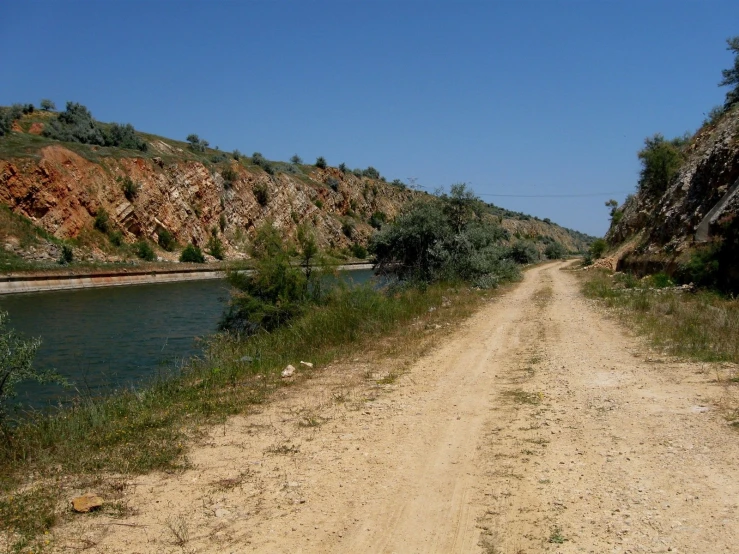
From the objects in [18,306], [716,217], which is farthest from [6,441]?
[18,306]

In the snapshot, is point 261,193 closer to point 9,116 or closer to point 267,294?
point 9,116

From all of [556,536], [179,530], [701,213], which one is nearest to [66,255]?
[701,213]

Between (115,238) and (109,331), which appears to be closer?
(109,331)

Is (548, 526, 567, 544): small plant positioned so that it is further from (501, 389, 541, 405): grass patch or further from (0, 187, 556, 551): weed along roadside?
(501, 389, 541, 405): grass patch

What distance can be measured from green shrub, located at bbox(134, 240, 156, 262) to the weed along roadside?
33.4 m

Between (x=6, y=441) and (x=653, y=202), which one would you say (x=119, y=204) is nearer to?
(x=653, y=202)

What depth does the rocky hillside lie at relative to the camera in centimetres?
1568

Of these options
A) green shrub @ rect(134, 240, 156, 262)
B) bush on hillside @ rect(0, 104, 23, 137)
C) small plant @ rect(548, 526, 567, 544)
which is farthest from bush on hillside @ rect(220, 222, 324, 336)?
bush on hillside @ rect(0, 104, 23, 137)

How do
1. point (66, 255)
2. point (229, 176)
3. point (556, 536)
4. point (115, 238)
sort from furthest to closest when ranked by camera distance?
point (229, 176), point (115, 238), point (66, 255), point (556, 536)

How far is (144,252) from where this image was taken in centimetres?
5212

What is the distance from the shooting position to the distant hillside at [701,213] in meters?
15.7

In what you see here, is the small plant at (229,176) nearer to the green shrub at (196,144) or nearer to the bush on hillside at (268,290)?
the green shrub at (196,144)

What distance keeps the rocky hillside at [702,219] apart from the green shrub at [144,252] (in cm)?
4043

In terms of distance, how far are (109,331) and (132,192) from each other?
37336mm
